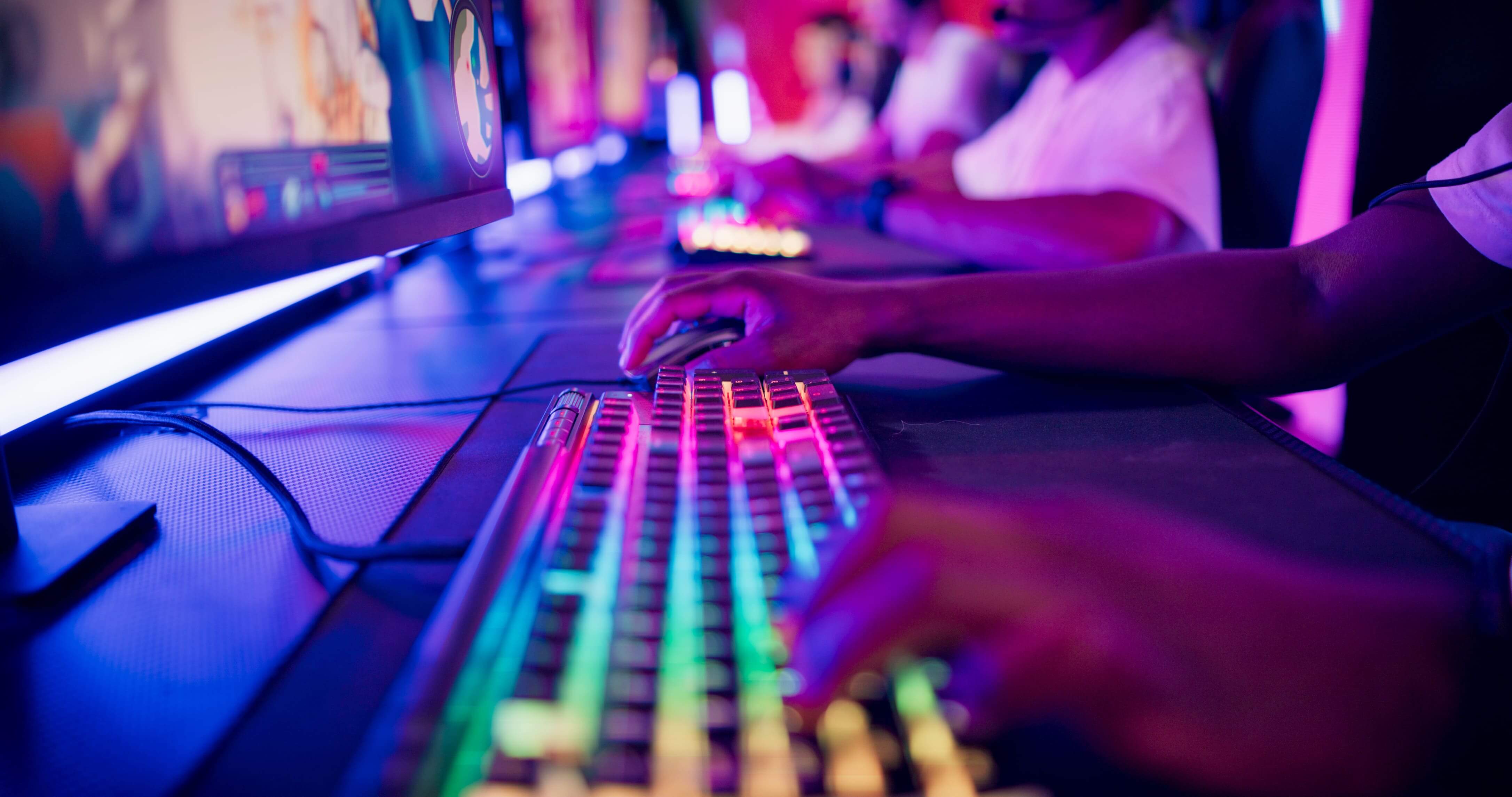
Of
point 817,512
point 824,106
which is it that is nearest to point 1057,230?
point 817,512

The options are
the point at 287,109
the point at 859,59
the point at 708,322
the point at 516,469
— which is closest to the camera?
the point at 516,469

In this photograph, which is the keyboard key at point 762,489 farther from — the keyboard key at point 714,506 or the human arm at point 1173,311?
the human arm at point 1173,311

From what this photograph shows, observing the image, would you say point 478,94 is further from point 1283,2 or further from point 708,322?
point 1283,2

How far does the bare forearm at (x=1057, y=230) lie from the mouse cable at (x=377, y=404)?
729 mm

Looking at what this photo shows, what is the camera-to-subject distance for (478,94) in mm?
833

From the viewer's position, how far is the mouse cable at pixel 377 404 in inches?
24.2

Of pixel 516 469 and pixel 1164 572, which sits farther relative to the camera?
pixel 516 469

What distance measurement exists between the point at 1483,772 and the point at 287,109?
0.65 meters

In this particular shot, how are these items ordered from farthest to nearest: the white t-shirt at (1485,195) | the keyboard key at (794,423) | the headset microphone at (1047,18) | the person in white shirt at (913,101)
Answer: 1. the person in white shirt at (913,101)
2. the headset microphone at (1047,18)
3. the white t-shirt at (1485,195)
4. the keyboard key at (794,423)

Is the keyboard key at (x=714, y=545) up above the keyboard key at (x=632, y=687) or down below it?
above

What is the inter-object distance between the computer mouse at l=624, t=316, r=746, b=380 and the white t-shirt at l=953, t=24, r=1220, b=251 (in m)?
0.77

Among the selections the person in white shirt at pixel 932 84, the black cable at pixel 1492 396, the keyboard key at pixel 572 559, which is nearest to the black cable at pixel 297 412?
the keyboard key at pixel 572 559

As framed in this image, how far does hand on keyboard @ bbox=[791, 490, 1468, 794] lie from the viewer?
0.23 metres

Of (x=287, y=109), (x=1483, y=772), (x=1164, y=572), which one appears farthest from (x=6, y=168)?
(x=1483, y=772)
